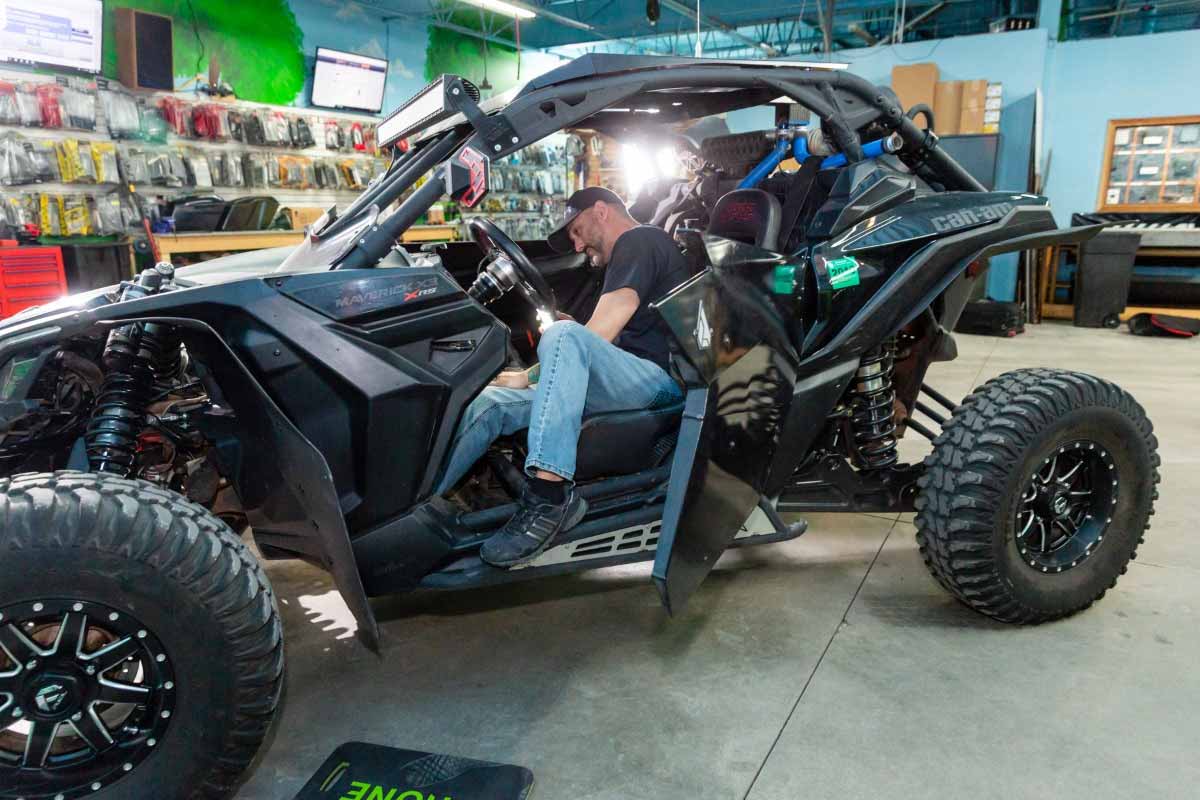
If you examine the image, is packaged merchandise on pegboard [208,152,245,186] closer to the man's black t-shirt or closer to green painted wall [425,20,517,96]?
green painted wall [425,20,517,96]

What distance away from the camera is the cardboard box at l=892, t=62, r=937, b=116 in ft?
34.1

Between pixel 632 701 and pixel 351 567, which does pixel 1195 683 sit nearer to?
pixel 632 701

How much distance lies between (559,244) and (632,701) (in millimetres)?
1877

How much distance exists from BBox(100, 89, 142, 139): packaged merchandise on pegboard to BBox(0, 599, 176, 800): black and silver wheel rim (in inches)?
286

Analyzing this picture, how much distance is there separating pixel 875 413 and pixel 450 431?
1.38 m

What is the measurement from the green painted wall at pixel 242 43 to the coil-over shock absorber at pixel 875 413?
807 cm

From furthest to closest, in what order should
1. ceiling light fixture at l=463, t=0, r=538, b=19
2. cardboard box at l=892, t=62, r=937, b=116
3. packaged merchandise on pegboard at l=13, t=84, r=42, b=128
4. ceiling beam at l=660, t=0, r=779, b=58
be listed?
ceiling beam at l=660, t=0, r=779, b=58 → cardboard box at l=892, t=62, r=937, b=116 → ceiling light fixture at l=463, t=0, r=538, b=19 → packaged merchandise on pegboard at l=13, t=84, r=42, b=128

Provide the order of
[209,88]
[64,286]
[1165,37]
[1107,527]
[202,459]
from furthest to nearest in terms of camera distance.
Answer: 1. [1165,37]
2. [209,88]
3. [64,286]
4. [1107,527]
5. [202,459]

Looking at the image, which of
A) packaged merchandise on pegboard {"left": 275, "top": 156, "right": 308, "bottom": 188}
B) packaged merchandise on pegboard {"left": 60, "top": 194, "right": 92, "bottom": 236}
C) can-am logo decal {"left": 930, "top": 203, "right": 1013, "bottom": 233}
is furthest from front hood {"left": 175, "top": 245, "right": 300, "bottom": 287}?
packaged merchandise on pegboard {"left": 275, "top": 156, "right": 308, "bottom": 188}

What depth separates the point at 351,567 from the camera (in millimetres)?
1880

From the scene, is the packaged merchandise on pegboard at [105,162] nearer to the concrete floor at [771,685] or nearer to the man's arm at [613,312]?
the concrete floor at [771,685]

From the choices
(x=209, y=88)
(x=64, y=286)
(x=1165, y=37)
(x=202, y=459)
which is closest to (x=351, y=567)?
(x=202, y=459)

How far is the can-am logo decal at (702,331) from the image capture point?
2055 millimetres

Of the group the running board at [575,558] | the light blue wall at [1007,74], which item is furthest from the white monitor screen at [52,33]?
the light blue wall at [1007,74]
